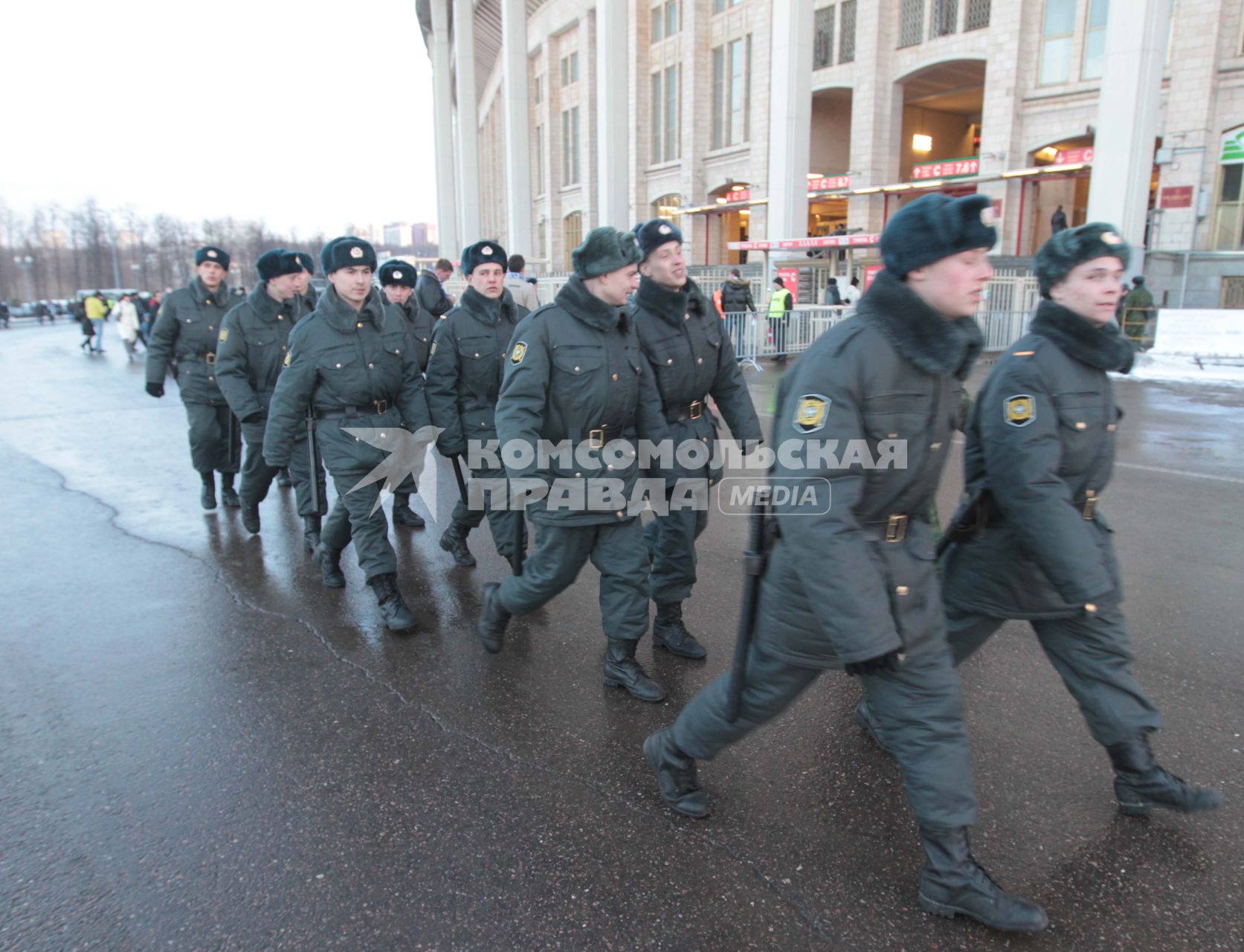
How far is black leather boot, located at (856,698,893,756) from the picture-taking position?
10.9 feet

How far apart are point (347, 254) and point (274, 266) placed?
1.92m

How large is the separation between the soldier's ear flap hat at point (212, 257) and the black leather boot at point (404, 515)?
246 cm

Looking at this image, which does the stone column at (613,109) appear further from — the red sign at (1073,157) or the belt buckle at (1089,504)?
the belt buckle at (1089,504)

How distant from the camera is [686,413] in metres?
4.33

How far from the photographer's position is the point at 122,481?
831 centimetres

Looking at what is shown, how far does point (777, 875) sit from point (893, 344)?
5.28ft

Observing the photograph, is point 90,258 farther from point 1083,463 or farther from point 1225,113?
point 1083,463

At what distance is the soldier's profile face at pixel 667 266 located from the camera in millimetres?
4070

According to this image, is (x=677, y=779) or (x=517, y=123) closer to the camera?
(x=677, y=779)

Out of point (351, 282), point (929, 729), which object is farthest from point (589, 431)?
point (929, 729)

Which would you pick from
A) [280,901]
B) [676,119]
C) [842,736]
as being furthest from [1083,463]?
[676,119]

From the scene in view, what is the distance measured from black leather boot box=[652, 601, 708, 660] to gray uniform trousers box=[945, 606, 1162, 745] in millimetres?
1750

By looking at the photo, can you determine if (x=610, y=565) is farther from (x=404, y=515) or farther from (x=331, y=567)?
(x=404, y=515)

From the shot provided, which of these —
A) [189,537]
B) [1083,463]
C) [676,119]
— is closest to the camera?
[1083,463]
